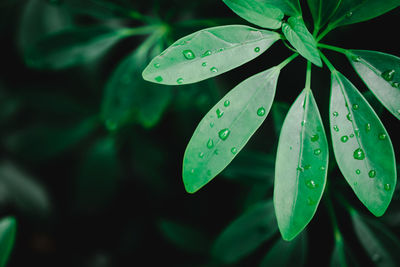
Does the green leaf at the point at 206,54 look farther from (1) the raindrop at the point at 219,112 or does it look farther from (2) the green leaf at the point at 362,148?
(2) the green leaf at the point at 362,148

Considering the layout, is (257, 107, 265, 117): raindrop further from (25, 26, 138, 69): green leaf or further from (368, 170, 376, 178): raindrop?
(25, 26, 138, 69): green leaf

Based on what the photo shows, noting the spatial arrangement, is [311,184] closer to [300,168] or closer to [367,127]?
[300,168]

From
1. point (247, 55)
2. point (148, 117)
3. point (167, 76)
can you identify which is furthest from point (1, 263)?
point (247, 55)

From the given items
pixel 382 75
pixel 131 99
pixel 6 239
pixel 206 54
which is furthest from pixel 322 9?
pixel 6 239

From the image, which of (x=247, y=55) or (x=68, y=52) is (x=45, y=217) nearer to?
(x=68, y=52)

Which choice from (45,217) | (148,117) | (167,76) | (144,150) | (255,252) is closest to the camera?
(167,76)

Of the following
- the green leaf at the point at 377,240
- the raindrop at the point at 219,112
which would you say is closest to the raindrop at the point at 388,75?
the raindrop at the point at 219,112
